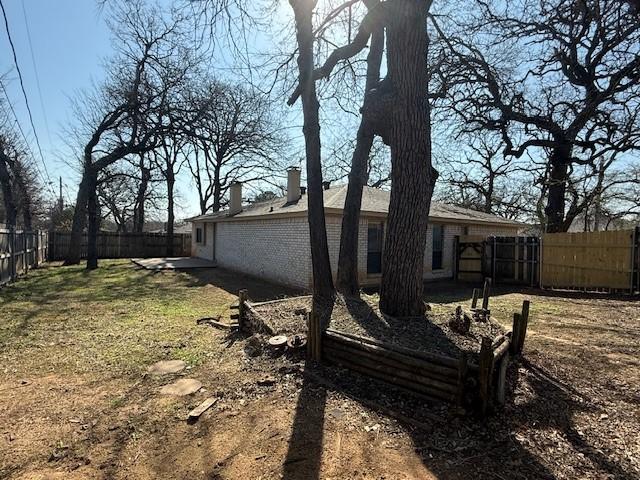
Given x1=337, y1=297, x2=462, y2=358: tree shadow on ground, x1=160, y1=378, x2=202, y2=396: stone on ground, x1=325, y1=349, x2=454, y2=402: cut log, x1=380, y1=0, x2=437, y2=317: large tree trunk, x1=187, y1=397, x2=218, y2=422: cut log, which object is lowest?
x1=160, y1=378, x2=202, y2=396: stone on ground

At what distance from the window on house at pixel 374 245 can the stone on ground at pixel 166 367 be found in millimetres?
7904

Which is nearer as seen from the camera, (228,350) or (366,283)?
(228,350)

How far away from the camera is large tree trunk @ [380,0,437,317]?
5309 mm

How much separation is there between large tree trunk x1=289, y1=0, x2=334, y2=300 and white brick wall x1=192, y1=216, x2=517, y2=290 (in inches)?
141

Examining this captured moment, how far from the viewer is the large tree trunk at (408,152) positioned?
531 centimetres

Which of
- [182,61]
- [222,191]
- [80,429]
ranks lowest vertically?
[80,429]

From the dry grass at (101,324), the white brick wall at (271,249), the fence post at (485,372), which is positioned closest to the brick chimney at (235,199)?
the white brick wall at (271,249)

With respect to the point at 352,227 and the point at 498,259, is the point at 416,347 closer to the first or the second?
the point at 352,227

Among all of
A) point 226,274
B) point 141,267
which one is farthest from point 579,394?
point 141,267

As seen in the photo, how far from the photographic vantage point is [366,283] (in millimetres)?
11820

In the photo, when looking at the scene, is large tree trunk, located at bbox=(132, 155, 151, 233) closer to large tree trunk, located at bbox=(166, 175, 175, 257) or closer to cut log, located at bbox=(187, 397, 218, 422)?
large tree trunk, located at bbox=(166, 175, 175, 257)

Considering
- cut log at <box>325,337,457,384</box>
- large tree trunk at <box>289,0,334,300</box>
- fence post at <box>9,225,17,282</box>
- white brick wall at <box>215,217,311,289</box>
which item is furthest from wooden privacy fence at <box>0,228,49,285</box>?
cut log at <box>325,337,457,384</box>

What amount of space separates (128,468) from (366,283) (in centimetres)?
955

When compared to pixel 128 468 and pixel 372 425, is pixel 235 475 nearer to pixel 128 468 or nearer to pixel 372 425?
pixel 128 468
